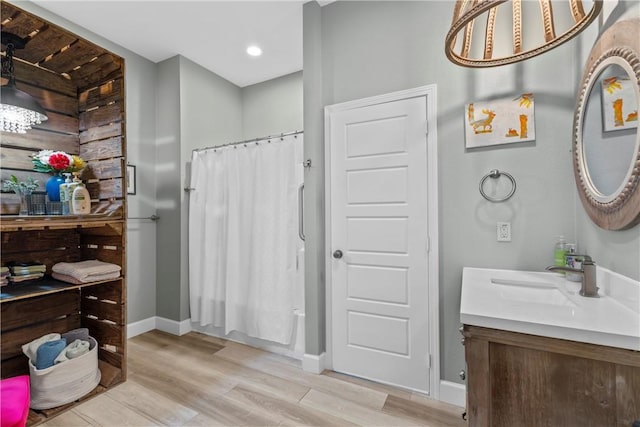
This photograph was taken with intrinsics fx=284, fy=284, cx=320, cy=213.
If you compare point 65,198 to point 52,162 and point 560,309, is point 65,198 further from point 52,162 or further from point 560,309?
point 560,309

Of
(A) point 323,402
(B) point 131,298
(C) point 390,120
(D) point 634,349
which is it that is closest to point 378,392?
(A) point 323,402

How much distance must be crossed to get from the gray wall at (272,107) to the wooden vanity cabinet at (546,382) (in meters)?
3.00

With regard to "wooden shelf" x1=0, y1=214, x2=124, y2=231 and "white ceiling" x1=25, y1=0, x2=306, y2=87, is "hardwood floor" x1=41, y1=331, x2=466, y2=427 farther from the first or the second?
"white ceiling" x1=25, y1=0, x2=306, y2=87

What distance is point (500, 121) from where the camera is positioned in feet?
5.65

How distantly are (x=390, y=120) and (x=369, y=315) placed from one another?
1.42m

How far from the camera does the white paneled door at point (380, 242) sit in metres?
1.93

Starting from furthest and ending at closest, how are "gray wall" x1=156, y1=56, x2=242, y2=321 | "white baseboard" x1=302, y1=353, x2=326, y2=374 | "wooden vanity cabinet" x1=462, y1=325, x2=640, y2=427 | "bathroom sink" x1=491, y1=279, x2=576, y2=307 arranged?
"gray wall" x1=156, y1=56, x2=242, y2=321 < "white baseboard" x1=302, y1=353, x2=326, y2=374 < "bathroom sink" x1=491, y1=279, x2=576, y2=307 < "wooden vanity cabinet" x1=462, y1=325, x2=640, y2=427

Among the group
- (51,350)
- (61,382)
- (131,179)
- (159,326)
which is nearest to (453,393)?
(61,382)

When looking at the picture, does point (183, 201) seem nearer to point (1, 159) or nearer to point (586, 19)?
point (1, 159)

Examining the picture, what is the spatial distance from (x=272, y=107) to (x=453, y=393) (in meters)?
3.36

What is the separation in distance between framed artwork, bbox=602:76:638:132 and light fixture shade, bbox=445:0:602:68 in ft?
0.98

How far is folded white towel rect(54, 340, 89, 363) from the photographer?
1819 mm

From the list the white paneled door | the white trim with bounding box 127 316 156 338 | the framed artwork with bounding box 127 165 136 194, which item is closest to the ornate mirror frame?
the white paneled door

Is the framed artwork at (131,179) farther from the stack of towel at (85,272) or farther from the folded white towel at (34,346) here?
the folded white towel at (34,346)
